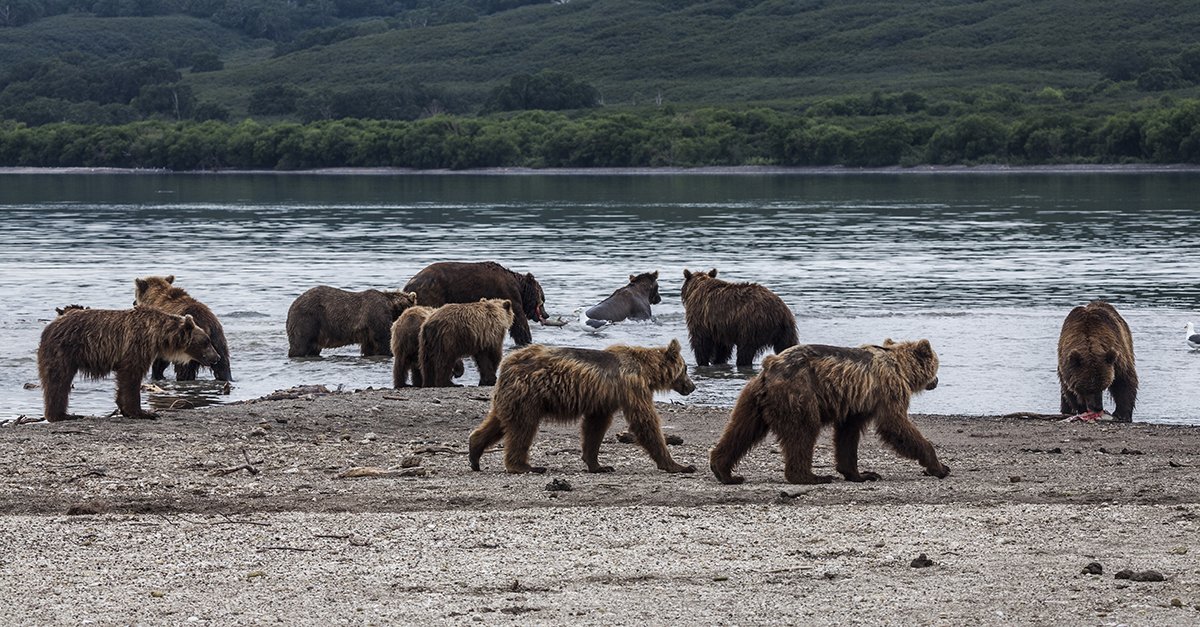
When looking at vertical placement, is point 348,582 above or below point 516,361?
below

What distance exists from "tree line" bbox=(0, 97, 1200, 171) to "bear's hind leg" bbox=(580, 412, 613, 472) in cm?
10212

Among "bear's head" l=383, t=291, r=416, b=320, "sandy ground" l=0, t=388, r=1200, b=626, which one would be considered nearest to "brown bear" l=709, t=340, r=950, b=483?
"sandy ground" l=0, t=388, r=1200, b=626

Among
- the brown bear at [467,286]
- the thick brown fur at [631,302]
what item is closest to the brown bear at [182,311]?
the brown bear at [467,286]

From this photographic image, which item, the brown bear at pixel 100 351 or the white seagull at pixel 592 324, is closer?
the brown bear at pixel 100 351

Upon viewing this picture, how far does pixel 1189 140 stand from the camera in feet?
333

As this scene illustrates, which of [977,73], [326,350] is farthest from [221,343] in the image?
[977,73]

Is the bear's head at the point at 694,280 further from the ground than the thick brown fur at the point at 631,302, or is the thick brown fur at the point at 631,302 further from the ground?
the bear's head at the point at 694,280

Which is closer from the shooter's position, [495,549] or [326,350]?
[495,549]

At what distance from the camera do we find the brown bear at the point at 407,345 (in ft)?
48.2

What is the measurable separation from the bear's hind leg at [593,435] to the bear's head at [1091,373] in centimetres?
547

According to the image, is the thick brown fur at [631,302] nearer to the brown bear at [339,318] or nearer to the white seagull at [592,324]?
the white seagull at [592,324]

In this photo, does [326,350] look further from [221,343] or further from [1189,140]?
[1189,140]

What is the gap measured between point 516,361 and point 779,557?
2.82 metres

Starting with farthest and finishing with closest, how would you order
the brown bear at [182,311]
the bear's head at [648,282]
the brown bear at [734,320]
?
the bear's head at [648,282], the brown bear at [734,320], the brown bear at [182,311]
